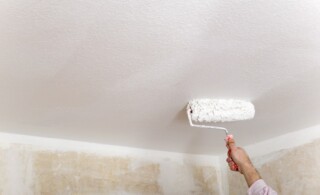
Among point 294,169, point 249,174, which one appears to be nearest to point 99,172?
point 249,174

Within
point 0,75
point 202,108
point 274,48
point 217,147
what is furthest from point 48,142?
point 274,48

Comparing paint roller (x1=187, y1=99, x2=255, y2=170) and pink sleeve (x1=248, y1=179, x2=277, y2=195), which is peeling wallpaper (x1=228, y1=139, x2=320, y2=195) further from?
pink sleeve (x1=248, y1=179, x2=277, y2=195)

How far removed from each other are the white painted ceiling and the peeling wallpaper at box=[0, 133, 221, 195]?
0.42 feet

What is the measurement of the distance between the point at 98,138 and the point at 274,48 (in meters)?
1.14

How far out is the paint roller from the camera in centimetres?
164

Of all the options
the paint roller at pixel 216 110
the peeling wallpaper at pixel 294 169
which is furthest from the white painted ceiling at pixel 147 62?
the peeling wallpaper at pixel 294 169

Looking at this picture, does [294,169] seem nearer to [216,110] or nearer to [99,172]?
[216,110]

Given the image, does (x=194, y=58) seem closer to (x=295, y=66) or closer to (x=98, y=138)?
(x=295, y=66)

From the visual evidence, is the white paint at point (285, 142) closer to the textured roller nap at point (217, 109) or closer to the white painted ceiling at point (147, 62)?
the white painted ceiling at point (147, 62)

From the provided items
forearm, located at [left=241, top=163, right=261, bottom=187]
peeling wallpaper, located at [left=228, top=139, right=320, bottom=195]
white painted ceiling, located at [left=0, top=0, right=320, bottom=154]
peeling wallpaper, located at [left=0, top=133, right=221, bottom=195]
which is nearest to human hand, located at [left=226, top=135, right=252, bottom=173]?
forearm, located at [left=241, top=163, right=261, bottom=187]

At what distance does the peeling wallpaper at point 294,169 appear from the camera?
Answer: 6.42ft

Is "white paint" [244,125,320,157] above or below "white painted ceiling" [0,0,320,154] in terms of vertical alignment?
above

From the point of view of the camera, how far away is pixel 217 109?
165 cm

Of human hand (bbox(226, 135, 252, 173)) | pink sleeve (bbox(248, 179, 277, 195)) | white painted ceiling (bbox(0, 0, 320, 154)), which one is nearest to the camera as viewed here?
white painted ceiling (bbox(0, 0, 320, 154))
